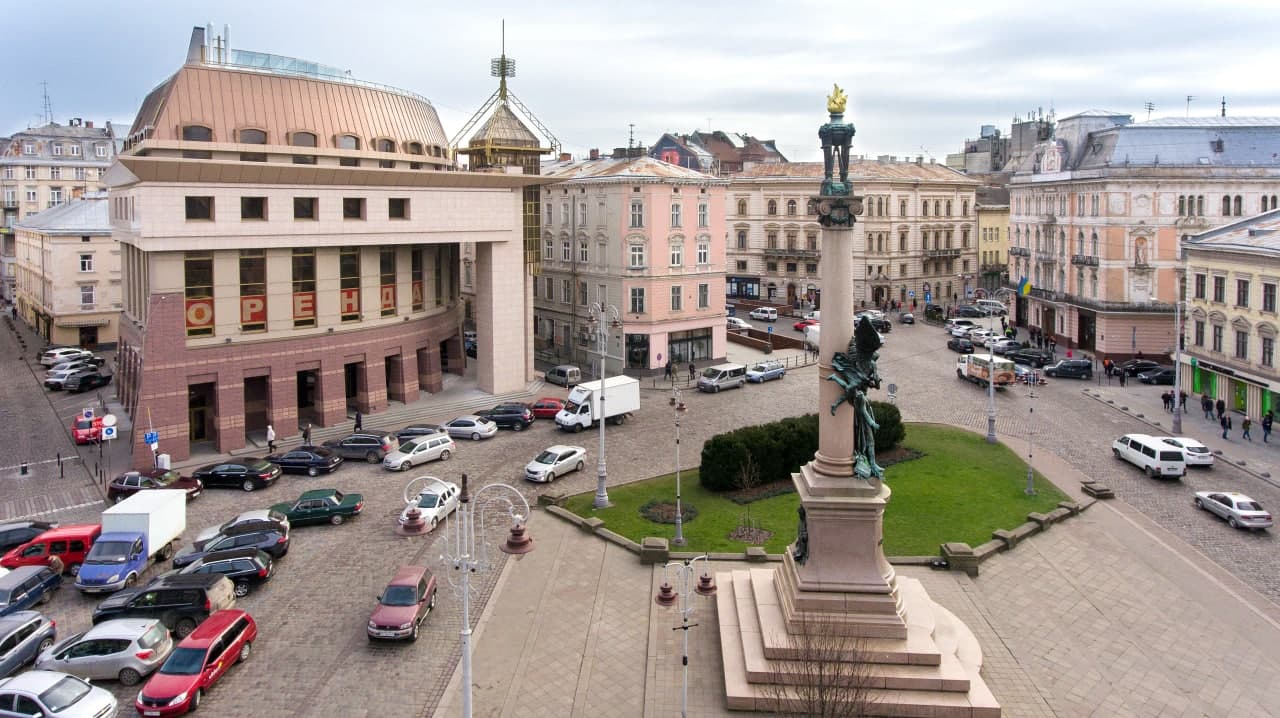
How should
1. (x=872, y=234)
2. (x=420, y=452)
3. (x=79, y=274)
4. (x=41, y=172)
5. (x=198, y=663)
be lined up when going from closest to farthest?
1. (x=198, y=663)
2. (x=420, y=452)
3. (x=79, y=274)
4. (x=872, y=234)
5. (x=41, y=172)

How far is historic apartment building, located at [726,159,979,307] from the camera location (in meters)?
95.0

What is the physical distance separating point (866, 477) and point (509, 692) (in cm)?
973

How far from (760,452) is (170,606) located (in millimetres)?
20832

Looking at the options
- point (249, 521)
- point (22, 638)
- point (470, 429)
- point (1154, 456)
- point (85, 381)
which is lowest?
point (22, 638)

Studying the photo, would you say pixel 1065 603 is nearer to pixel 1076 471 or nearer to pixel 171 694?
pixel 1076 471

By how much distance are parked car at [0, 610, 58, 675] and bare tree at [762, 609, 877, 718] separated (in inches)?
727

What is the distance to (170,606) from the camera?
84.7 feet

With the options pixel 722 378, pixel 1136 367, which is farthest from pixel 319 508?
pixel 1136 367

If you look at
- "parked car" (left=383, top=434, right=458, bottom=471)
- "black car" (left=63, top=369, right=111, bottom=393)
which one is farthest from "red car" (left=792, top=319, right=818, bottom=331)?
"black car" (left=63, top=369, right=111, bottom=393)

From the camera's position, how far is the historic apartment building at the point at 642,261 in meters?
63.2

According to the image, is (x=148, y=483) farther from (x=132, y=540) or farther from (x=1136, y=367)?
(x=1136, y=367)

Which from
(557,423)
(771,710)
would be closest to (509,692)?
(771,710)

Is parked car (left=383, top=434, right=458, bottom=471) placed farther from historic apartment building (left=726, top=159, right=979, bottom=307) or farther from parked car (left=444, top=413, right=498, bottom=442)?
historic apartment building (left=726, top=159, right=979, bottom=307)

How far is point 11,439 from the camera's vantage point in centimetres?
4756
